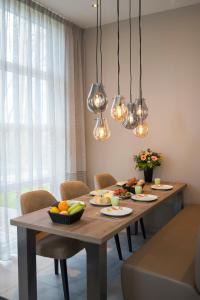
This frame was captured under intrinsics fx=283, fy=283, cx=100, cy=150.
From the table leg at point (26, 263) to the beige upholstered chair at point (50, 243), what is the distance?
0.61 ft

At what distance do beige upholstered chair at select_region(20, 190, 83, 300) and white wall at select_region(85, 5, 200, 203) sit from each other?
1749mm

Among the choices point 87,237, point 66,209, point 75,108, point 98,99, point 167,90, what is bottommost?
point 87,237

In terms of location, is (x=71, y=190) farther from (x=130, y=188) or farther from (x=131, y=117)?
(x=131, y=117)

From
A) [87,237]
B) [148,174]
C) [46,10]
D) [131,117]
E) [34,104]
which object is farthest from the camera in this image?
[148,174]

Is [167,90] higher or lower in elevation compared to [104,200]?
higher

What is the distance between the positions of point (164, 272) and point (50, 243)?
0.95m

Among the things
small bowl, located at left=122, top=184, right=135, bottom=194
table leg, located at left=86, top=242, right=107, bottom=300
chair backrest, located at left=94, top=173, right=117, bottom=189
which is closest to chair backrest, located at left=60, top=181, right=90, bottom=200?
chair backrest, located at left=94, top=173, right=117, bottom=189

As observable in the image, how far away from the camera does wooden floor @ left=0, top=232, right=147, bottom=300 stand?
2428 millimetres

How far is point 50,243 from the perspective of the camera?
2350 mm

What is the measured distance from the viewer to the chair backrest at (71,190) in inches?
121

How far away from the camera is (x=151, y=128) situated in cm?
390

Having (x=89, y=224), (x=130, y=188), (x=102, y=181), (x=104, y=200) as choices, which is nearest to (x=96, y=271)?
(x=89, y=224)

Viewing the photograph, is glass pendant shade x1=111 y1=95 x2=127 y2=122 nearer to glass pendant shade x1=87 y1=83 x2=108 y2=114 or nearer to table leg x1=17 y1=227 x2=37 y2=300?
glass pendant shade x1=87 y1=83 x2=108 y2=114

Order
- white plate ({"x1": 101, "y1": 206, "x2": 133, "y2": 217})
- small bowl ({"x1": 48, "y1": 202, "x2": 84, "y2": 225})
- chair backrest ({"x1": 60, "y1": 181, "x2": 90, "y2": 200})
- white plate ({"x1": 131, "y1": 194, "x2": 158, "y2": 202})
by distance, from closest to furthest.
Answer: small bowl ({"x1": 48, "y1": 202, "x2": 84, "y2": 225})
white plate ({"x1": 101, "y1": 206, "x2": 133, "y2": 217})
white plate ({"x1": 131, "y1": 194, "x2": 158, "y2": 202})
chair backrest ({"x1": 60, "y1": 181, "x2": 90, "y2": 200})
